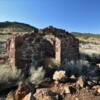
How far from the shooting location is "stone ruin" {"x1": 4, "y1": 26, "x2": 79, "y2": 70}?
55.0ft

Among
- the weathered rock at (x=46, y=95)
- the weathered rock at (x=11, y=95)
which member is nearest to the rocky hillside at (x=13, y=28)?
the weathered rock at (x=11, y=95)

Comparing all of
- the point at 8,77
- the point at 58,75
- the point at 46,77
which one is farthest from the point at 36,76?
the point at 8,77

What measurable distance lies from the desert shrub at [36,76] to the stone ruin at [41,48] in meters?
0.92

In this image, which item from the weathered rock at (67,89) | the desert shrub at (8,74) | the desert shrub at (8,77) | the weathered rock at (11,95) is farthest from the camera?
the desert shrub at (8,74)

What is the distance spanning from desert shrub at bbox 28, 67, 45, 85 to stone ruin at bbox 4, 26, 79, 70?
0.92 m

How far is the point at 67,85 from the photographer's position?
44.0ft

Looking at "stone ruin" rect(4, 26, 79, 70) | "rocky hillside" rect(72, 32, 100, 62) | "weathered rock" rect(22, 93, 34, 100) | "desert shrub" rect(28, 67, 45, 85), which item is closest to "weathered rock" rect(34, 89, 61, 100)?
"weathered rock" rect(22, 93, 34, 100)

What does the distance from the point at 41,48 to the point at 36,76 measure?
322cm

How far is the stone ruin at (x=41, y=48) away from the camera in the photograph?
16766 mm

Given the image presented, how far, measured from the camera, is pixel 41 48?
706 inches

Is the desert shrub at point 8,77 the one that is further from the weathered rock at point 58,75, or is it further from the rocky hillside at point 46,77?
the weathered rock at point 58,75

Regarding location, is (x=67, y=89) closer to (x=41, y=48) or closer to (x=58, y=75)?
(x=58, y=75)

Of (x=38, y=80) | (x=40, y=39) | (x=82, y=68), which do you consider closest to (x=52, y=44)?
(x=40, y=39)

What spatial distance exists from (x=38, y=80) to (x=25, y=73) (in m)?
1.46
